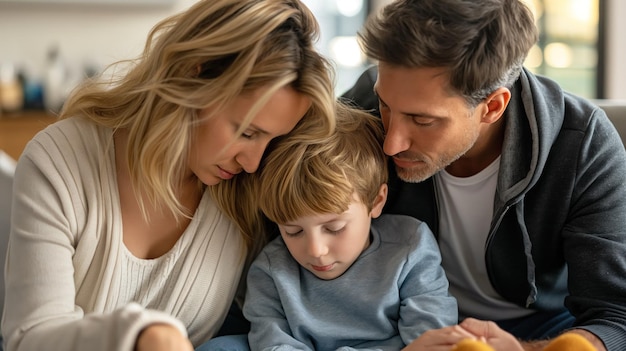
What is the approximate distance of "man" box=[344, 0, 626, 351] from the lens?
1.62m

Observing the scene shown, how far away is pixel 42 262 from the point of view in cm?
146

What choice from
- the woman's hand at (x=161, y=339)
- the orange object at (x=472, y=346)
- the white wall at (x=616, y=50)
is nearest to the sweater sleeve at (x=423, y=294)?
the orange object at (x=472, y=346)

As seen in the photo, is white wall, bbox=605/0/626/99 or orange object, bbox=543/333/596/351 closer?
orange object, bbox=543/333/596/351

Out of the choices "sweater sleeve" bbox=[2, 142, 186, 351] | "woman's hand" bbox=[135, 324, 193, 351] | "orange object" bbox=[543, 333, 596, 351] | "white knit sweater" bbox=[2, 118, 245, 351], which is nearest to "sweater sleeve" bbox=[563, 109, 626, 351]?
"orange object" bbox=[543, 333, 596, 351]

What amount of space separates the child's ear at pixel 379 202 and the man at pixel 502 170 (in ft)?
0.17

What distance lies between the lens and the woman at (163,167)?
4.81 ft

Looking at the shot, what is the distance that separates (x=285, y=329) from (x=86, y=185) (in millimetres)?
488

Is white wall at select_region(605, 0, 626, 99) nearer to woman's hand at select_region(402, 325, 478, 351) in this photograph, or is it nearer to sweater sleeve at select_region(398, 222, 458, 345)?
sweater sleeve at select_region(398, 222, 458, 345)

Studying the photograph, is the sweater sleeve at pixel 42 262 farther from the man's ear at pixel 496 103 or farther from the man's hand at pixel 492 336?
the man's ear at pixel 496 103

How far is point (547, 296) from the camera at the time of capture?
1821 mm

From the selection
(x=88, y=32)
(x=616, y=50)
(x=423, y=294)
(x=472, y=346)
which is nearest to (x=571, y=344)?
(x=472, y=346)

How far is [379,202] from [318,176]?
0.66ft

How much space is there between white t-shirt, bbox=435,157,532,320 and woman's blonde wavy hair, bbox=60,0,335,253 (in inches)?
16.3

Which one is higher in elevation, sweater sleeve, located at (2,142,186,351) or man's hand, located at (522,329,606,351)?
sweater sleeve, located at (2,142,186,351)
